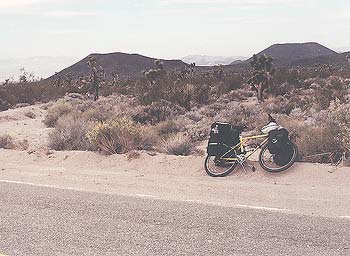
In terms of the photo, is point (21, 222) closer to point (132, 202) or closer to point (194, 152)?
point (132, 202)

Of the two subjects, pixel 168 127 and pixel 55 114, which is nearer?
pixel 168 127

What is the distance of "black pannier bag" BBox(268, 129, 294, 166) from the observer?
32.9 ft

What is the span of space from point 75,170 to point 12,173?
4.57 feet

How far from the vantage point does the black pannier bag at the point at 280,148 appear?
395 inches

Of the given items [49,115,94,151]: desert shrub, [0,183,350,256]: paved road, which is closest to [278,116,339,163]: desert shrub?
[0,183,350,256]: paved road

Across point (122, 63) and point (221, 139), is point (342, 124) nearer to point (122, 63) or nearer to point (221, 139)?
point (221, 139)

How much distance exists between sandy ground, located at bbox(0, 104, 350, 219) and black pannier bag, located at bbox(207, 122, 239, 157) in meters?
0.55

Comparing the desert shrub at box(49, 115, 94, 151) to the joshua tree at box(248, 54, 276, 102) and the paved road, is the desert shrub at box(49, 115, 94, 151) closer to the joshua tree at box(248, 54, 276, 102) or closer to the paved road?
the paved road

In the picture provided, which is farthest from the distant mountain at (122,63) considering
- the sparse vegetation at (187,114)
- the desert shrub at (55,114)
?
the desert shrub at (55,114)

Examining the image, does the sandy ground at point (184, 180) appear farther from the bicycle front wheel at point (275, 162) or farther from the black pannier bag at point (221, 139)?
the black pannier bag at point (221, 139)

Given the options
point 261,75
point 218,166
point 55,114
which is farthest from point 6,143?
point 261,75

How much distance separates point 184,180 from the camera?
1010 centimetres

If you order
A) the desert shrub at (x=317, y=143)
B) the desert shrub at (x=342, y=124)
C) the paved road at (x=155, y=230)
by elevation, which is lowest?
the paved road at (x=155, y=230)

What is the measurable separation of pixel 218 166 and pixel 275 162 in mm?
1240
